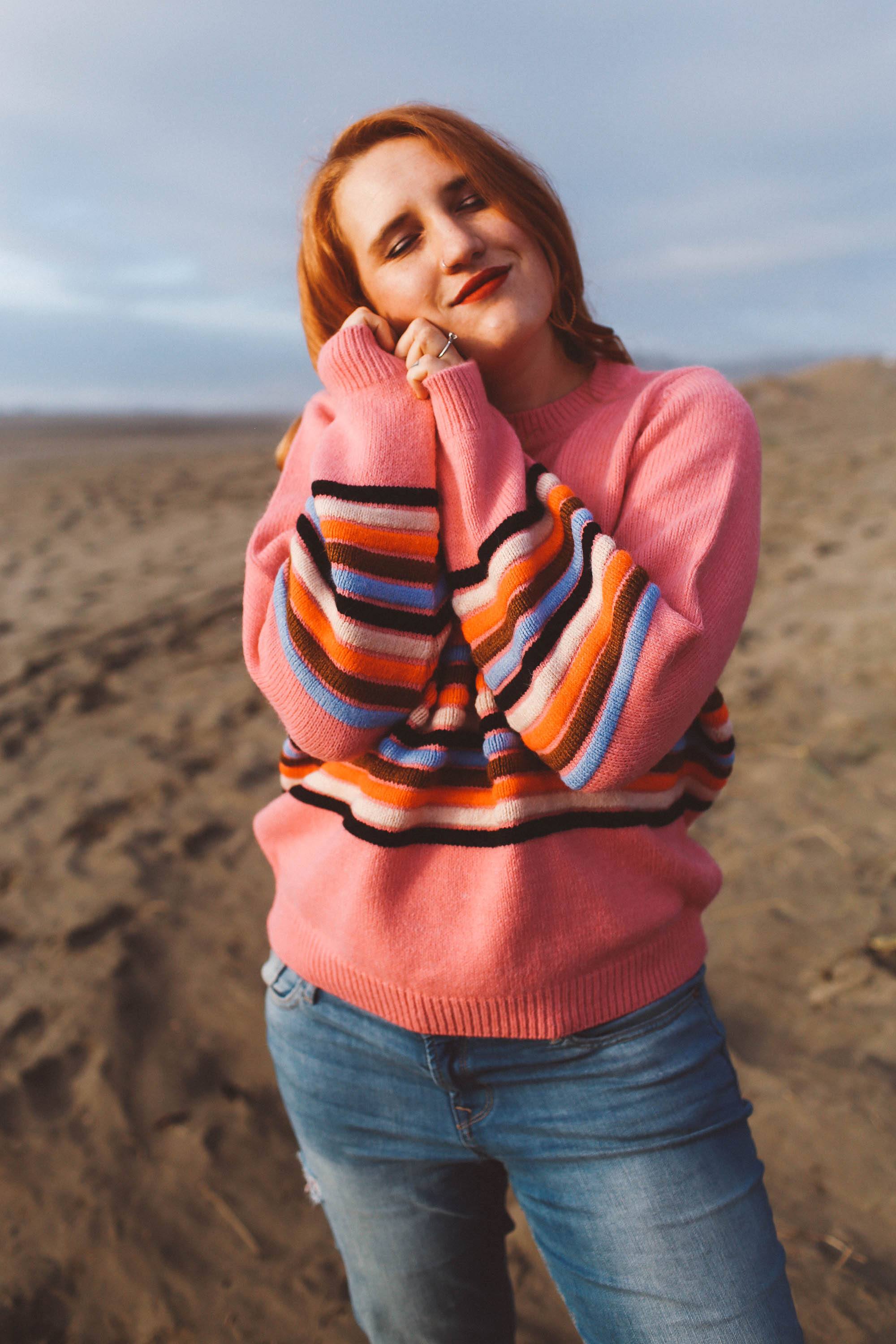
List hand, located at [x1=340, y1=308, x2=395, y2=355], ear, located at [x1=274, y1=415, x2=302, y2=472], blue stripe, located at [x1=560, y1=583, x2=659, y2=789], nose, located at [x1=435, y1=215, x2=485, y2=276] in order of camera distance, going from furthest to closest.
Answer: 1. ear, located at [x1=274, y1=415, x2=302, y2=472]
2. hand, located at [x1=340, y1=308, x2=395, y2=355]
3. nose, located at [x1=435, y1=215, x2=485, y2=276]
4. blue stripe, located at [x1=560, y1=583, x2=659, y2=789]

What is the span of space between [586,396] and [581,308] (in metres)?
0.16

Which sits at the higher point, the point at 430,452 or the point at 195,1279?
the point at 430,452

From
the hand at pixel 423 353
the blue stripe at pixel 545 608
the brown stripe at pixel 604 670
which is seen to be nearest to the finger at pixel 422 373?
the hand at pixel 423 353

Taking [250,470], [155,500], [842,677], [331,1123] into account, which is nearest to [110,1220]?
[331,1123]

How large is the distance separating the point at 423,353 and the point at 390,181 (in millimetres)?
273

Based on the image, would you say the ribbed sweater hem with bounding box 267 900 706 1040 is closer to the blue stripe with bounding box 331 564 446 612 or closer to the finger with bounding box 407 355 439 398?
the blue stripe with bounding box 331 564 446 612

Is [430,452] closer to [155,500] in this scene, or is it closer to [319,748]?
[319,748]

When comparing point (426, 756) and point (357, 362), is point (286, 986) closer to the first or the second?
point (426, 756)

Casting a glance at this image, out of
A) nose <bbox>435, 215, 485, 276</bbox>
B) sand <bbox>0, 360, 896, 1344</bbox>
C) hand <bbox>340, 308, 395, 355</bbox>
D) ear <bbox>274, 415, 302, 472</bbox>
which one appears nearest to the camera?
nose <bbox>435, 215, 485, 276</bbox>

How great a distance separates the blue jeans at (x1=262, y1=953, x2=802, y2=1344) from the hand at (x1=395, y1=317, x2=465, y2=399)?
917 mm

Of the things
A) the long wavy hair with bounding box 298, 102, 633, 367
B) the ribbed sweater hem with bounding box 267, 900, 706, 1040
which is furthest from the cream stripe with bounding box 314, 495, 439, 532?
the ribbed sweater hem with bounding box 267, 900, 706, 1040

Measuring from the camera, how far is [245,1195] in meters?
2.22

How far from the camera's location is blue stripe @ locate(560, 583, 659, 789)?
1.08 metres

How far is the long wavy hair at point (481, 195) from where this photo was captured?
134 centimetres
